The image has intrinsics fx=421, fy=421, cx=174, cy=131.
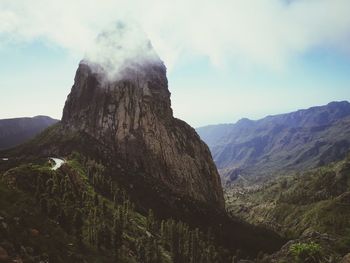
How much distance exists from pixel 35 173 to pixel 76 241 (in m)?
52.3

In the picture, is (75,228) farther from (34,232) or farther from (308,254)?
(308,254)

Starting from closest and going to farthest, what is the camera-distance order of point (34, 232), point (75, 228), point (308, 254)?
point (34, 232)
point (308, 254)
point (75, 228)

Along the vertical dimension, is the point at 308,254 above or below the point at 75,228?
below

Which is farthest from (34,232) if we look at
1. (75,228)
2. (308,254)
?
(308,254)

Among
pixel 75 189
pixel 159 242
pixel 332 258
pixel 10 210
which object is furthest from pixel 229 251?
pixel 10 210

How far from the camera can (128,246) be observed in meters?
127

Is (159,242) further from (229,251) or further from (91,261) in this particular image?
(91,261)

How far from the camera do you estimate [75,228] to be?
10588 cm

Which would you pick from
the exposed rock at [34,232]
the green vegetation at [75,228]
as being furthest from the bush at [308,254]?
the exposed rock at [34,232]

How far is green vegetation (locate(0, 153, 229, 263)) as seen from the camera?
220 feet

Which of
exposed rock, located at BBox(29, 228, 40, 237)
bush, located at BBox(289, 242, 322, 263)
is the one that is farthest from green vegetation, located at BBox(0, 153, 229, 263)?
bush, located at BBox(289, 242, 322, 263)

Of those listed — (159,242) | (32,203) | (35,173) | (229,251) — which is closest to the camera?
(32,203)

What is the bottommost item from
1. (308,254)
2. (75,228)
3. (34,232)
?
(308,254)

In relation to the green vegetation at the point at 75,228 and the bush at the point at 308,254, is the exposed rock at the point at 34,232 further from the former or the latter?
the bush at the point at 308,254
